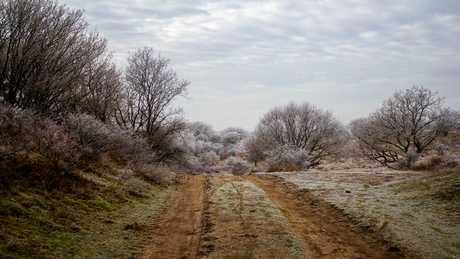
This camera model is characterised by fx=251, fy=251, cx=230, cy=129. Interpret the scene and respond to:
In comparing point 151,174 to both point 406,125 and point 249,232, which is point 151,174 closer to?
point 249,232

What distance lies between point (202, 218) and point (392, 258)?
425 centimetres

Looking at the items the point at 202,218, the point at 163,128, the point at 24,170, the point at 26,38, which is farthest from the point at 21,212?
the point at 163,128

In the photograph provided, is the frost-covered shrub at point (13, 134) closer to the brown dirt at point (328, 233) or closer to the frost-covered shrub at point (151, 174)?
the frost-covered shrub at point (151, 174)

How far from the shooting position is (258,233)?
17.7ft

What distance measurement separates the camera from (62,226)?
4668 millimetres

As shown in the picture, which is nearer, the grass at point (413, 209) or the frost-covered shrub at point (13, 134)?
the grass at point (413, 209)

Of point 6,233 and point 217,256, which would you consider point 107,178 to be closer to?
point 6,233

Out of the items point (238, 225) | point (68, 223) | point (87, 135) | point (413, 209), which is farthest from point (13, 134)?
point (413, 209)

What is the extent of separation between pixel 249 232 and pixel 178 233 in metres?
1.58

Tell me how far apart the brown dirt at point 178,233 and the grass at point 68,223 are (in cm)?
40

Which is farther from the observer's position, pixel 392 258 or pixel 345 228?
pixel 345 228

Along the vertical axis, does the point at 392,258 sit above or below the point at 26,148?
below

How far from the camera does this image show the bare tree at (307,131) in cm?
2953

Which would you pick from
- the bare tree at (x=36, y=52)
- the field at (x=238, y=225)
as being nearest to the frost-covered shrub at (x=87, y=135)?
the field at (x=238, y=225)
